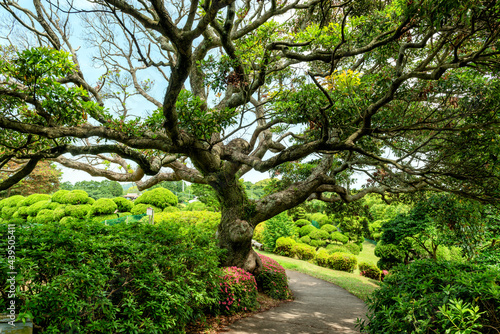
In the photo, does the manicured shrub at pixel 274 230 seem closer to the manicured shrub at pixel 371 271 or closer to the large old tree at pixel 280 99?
the manicured shrub at pixel 371 271

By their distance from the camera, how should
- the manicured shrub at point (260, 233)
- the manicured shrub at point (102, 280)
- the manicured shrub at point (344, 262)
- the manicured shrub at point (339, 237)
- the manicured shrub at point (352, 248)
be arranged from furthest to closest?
the manicured shrub at point (339, 237), the manicured shrub at point (352, 248), the manicured shrub at point (260, 233), the manicured shrub at point (344, 262), the manicured shrub at point (102, 280)

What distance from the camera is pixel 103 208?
15.0 meters

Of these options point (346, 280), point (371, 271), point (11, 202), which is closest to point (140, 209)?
point (11, 202)

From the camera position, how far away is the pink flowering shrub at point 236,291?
598 cm

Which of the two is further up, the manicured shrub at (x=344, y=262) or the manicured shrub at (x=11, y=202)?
the manicured shrub at (x=11, y=202)

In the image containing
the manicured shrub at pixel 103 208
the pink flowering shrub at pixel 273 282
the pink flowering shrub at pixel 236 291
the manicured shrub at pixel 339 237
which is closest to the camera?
the pink flowering shrub at pixel 236 291

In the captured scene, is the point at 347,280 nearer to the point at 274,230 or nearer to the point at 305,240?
the point at 274,230

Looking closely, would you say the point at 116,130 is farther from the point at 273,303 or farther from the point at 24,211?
the point at 24,211

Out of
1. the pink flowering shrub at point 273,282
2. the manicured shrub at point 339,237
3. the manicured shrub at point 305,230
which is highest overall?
the manicured shrub at point 305,230

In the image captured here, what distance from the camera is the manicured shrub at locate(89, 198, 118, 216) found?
14.9 m

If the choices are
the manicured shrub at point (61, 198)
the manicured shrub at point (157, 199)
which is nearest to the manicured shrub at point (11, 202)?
the manicured shrub at point (61, 198)

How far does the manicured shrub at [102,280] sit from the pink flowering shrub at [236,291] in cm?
104

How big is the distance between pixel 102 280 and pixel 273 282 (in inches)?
246

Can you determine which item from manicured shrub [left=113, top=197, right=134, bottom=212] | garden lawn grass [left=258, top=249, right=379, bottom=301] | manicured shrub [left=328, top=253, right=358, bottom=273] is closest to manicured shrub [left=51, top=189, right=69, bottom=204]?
manicured shrub [left=113, top=197, right=134, bottom=212]
